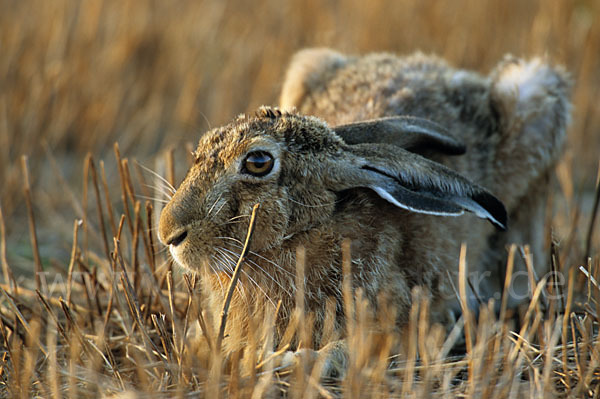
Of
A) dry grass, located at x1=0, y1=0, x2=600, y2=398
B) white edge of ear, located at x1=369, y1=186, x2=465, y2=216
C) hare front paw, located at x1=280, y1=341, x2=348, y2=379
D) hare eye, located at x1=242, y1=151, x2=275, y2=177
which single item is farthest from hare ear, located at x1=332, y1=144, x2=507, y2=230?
hare front paw, located at x1=280, y1=341, x2=348, y2=379

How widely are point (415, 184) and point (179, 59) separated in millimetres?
4715

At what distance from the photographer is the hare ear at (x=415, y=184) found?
3.25 metres

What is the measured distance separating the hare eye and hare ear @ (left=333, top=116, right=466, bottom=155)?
572 mm

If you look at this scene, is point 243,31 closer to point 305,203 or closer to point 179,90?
point 179,90

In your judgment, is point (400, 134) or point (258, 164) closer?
point (258, 164)

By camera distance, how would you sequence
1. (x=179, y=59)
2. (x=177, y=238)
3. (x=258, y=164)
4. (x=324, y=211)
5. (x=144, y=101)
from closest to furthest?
(x=177, y=238), (x=258, y=164), (x=324, y=211), (x=144, y=101), (x=179, y=59)

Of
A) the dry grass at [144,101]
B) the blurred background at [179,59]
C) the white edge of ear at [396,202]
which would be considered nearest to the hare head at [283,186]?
the white edge of ear at [396,202]

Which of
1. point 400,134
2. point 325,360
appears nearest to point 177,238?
point 325,360

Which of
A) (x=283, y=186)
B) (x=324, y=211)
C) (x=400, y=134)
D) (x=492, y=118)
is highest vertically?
(x=492, y=118)

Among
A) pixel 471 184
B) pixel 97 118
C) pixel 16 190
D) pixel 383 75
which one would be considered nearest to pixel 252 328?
pixel 471 184

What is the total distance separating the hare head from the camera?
10.4 ft

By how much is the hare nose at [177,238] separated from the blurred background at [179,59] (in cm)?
286

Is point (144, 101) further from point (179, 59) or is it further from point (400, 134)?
point (400, 134)

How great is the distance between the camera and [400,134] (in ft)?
12.2
